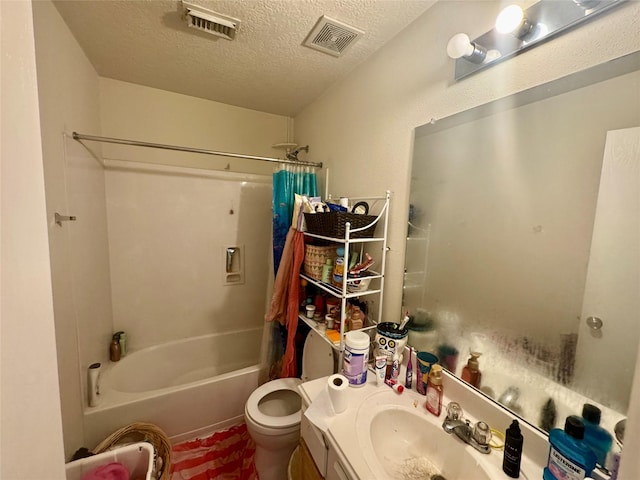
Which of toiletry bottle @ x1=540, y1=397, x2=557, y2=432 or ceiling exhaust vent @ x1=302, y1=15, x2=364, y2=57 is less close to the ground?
ceiling exhaust vent @ x1=302, y1=15, x2=364, y2=57

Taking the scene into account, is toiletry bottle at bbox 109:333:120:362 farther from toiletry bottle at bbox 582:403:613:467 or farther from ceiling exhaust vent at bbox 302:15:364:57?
toiletry bottle at bbox 582:403:613:467

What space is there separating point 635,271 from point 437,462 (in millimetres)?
752

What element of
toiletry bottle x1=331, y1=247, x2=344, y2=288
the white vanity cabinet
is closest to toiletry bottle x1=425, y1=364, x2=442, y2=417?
the white vanity cabinet

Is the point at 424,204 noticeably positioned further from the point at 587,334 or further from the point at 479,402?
the point at 479,402

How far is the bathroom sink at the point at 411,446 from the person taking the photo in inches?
28.6

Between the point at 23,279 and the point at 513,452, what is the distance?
1035 mm

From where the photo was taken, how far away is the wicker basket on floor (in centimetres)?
123

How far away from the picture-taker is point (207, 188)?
208 cm

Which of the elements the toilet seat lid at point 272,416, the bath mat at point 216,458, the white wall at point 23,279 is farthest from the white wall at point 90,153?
the white wall at point 23,279

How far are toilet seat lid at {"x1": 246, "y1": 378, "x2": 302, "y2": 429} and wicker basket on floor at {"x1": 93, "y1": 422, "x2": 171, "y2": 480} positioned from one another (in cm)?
42

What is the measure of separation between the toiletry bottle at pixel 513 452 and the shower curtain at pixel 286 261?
3.32ft

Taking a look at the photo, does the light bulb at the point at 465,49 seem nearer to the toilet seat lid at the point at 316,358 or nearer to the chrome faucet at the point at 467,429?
the chrome faucet at the point at 467,429

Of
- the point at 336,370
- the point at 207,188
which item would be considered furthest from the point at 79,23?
the point at 336,370

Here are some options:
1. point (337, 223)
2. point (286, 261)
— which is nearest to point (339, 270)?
point (337, 223)
